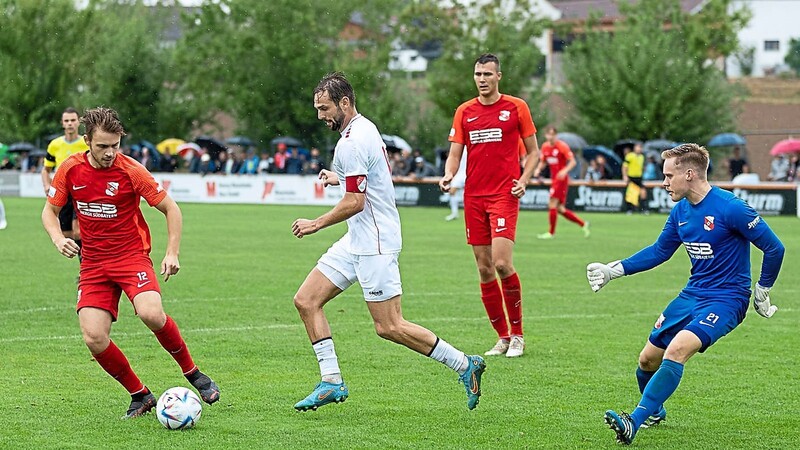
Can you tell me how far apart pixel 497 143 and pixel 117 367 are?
162 inches

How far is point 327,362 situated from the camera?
791cm

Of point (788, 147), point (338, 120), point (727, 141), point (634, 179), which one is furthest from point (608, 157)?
point (338, 120)

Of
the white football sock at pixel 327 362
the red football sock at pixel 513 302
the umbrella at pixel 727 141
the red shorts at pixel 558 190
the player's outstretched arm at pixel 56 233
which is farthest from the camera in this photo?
the umbrella at pixel 727 141

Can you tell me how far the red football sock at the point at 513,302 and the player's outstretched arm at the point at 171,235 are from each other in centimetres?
350

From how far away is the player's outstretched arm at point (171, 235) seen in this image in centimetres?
741

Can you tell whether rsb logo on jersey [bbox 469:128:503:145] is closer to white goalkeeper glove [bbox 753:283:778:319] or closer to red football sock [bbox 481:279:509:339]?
red football sock [bbox 481:279:509:339]

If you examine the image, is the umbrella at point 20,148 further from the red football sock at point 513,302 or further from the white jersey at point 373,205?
the white jersey at point 373,205

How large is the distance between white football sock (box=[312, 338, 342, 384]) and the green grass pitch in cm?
22

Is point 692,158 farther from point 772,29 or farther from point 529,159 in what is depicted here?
point 772,29

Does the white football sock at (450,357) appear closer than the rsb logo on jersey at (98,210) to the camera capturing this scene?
No

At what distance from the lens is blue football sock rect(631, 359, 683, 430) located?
6789 millimetres

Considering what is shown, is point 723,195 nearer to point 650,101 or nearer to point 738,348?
point 738,348

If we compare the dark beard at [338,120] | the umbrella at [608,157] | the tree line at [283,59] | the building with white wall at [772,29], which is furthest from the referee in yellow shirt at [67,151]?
the building with white wall at [772,29]

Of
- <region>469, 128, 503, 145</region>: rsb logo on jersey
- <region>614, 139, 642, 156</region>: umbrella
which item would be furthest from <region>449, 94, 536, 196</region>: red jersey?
<region>614, 139, 642, 156</region>: umbrella
